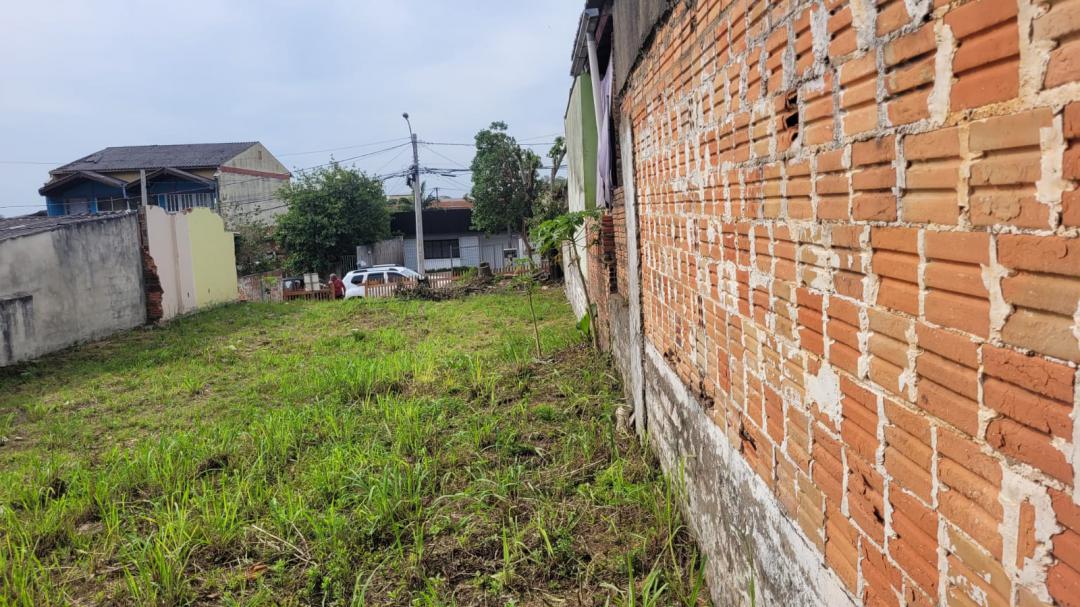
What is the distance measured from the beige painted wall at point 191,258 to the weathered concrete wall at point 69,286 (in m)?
0.79

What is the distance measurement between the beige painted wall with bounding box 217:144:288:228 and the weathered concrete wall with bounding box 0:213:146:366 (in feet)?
49.2

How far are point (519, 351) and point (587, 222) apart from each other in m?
1.74

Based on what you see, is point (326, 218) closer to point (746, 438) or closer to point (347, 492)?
point (347, 492)

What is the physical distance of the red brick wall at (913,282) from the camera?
95cm

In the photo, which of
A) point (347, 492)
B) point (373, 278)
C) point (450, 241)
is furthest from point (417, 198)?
point (347, 492)

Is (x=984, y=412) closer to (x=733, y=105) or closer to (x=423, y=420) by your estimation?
(x=733, y=105)

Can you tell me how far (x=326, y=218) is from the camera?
82.0 feet

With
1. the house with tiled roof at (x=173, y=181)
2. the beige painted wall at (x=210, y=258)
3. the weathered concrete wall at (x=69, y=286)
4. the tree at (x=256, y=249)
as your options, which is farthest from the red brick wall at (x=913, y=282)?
the house with tiled roof at (x=173, y=181)

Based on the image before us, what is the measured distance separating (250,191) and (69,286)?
21.8 metres

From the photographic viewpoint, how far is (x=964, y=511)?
1154 mm

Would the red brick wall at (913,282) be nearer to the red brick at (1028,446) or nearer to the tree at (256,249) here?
the red brick at (1028,446)

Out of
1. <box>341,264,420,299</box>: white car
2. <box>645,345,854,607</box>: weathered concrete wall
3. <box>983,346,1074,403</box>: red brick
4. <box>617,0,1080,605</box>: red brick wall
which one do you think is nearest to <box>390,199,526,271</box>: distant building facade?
<box>341,264,420,299</box>: white car

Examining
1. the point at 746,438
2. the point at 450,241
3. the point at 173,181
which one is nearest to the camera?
the point at 746,438

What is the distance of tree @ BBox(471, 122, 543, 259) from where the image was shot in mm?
24906
